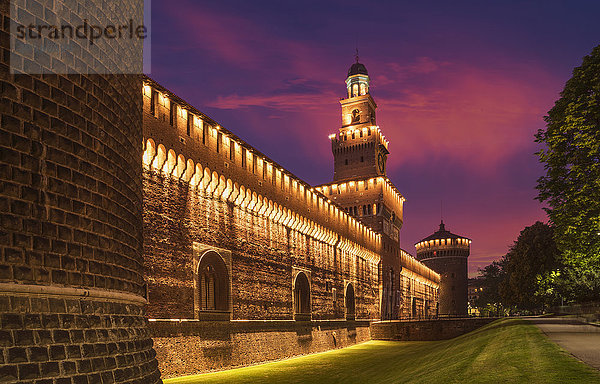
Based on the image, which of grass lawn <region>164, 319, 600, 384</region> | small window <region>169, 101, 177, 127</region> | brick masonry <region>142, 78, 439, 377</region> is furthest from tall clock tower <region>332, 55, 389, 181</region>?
small window <region>169, 101, 177, 127</region>

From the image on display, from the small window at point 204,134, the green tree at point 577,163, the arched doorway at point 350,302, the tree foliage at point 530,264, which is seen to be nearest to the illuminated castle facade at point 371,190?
the arched doorway at point 350,302

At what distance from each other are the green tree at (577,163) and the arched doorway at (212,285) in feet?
43.9

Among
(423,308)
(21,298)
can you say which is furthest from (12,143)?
(423,308)

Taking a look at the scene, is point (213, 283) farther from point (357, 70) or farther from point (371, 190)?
point (357, 70)

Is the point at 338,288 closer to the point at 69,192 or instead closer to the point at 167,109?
the point at 167,109

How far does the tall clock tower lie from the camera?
184ft

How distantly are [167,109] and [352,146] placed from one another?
1579 inches

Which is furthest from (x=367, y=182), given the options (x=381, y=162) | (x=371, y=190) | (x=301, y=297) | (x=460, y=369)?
(x=460, y=369)

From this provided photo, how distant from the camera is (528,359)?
1085 centimetres

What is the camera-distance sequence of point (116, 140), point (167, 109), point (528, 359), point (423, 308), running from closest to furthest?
point (116, 140) → point (528, 359) → point (167, 109) → point (423, 308)

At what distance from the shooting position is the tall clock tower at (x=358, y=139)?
56.0m

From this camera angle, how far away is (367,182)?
2093 inches

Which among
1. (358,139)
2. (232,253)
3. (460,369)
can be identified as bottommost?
(460,369)

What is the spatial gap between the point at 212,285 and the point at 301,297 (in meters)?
10.8
